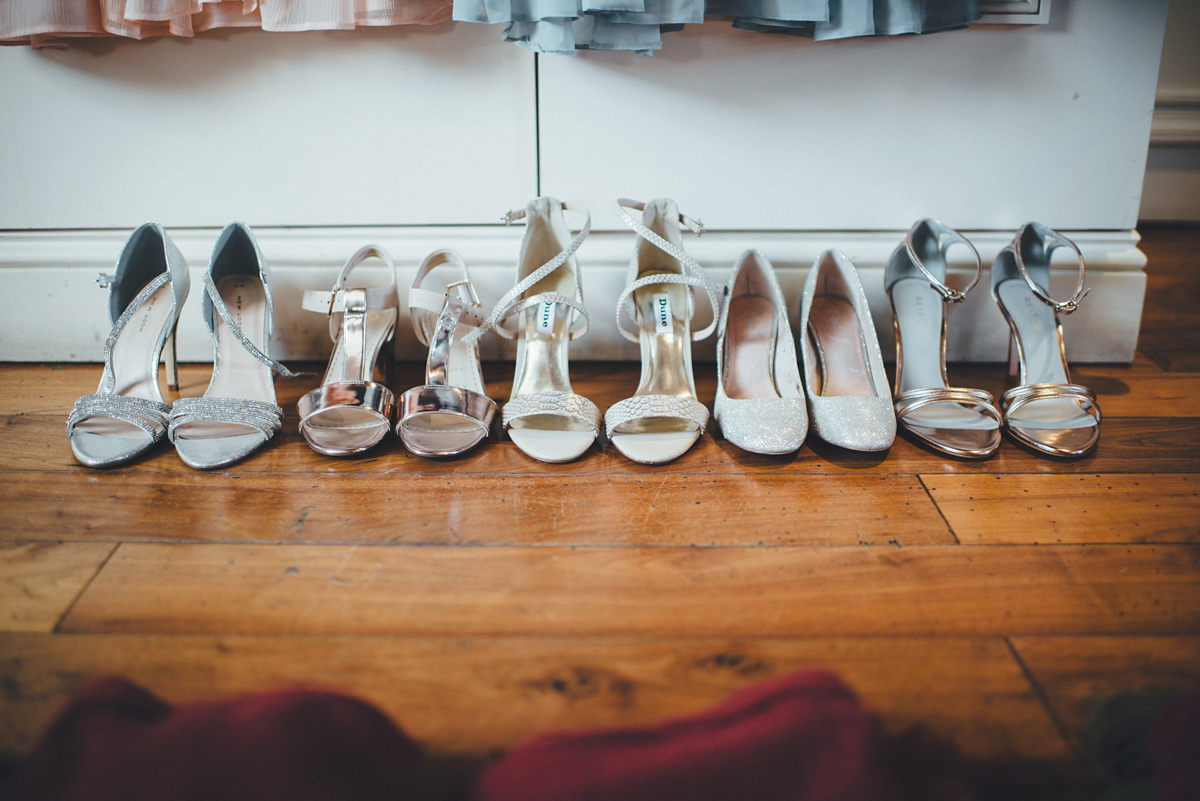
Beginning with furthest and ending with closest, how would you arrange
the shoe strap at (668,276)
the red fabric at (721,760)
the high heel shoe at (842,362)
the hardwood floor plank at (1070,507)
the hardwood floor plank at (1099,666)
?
the shoe strap at (668,276) < the high heel shoe at (842,362) < the hardwood floor plank at (1070,507) < the hardwood floor plank at (1099,666) < the red fabric at (721,760)

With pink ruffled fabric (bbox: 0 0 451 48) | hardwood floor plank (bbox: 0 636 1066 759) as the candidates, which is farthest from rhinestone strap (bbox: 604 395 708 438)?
pink ruffled fabric (bbox: 0 0 451 48)

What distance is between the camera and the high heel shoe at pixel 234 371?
966mm

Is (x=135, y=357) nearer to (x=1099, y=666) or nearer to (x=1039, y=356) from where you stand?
(x=1099, y=666)

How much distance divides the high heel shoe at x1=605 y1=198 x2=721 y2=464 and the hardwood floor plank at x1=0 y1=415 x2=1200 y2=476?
0.11 feet

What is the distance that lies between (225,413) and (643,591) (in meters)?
0.65

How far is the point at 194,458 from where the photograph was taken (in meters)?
0.95

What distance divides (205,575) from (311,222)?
0.74 metres

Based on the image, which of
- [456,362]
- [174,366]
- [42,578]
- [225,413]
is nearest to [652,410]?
[456,362]

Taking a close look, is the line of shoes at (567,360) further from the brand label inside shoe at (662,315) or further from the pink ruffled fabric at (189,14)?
the pink ruffled fabric at (189,14)

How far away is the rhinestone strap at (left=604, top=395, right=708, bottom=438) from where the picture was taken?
0.95 meters

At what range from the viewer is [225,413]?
0.97 meters

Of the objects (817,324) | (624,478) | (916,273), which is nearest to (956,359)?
(916,273)

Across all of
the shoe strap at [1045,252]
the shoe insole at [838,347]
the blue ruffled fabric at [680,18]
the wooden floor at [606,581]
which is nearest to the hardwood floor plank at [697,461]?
the wooden floor at [606,581]

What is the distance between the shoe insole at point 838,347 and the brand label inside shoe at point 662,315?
0.80 ft
